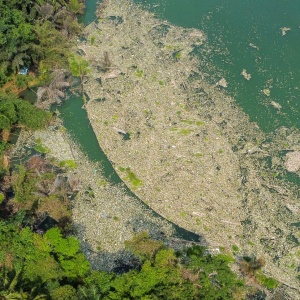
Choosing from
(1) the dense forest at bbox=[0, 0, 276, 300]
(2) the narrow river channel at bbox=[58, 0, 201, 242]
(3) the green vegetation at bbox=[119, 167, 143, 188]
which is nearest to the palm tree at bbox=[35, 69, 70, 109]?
(1) the dense forest at bbox=[0, 0, 276, 300]

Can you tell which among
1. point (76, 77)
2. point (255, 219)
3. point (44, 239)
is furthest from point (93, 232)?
point (76, 77)

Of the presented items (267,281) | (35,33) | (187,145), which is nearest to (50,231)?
(187,145)

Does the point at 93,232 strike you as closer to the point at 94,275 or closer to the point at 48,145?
the point at 94,275

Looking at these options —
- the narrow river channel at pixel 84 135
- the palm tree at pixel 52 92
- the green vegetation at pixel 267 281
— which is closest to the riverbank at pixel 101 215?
the narrow river channel at pixel 84 135

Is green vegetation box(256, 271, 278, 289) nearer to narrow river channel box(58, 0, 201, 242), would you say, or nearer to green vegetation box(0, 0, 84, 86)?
narrow river channel box(58, 0, 201, 242)

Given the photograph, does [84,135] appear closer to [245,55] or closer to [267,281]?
[245,55]
